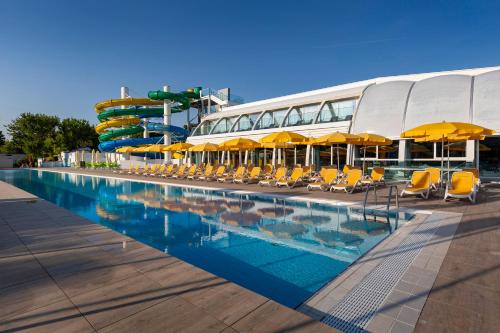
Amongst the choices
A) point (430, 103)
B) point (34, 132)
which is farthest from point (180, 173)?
point (34, 132)

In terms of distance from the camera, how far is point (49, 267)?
139 inches

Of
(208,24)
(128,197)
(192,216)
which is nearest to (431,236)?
(192,216)

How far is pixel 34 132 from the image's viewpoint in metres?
46.8

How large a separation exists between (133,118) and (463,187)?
3242cm

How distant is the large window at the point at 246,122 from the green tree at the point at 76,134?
37671mm

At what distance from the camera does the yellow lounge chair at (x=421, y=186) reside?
8.74 meters

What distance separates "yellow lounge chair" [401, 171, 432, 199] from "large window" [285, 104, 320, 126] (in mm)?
9328

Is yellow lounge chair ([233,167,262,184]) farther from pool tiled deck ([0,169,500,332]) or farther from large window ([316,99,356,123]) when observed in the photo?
pool tiled deck ([0,169,500,332])

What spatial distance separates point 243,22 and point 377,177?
15.6m

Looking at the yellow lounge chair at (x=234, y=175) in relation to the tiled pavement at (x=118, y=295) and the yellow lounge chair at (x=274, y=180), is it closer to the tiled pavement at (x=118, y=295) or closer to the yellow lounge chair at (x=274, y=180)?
the yellow lounge chair at (x=274, y=180)

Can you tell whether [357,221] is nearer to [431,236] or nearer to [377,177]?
[431,236]

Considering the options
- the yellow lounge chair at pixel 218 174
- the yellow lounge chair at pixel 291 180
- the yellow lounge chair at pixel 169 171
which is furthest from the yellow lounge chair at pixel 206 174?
the yellow lounge chair at pixel 291 180

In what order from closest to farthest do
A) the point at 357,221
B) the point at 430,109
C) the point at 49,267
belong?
1. the point at 49,267
2. the point at 357,221
3. the point at 430,109

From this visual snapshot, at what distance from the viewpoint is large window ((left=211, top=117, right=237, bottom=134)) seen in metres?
23.5
